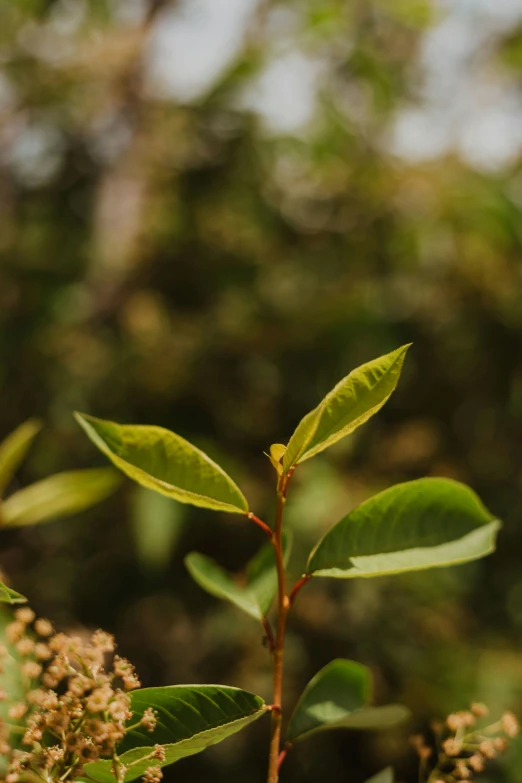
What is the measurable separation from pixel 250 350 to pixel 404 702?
0.98 m

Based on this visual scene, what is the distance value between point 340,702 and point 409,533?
12cm

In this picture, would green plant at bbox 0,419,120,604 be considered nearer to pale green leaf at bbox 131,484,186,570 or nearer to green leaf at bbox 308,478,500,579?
green leaf at bbox 308,478,500,579

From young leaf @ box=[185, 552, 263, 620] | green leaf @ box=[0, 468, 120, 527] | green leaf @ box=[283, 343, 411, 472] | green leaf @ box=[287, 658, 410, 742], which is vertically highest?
green leaf @ box=[283, 343, 411, 472]

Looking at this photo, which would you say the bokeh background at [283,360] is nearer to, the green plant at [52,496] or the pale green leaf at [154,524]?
the pale green leaf at [154,524]

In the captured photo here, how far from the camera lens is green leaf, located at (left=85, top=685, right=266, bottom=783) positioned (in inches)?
12.8

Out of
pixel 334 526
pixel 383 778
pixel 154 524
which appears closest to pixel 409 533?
pixel 334 526

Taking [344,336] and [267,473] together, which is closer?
[344,336]

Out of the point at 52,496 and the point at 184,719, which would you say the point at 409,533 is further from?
the point at 52,496

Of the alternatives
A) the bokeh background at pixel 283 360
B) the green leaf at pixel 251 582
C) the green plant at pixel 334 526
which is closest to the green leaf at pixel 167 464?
the green plant at pixel 334 526

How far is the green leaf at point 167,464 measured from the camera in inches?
13.1

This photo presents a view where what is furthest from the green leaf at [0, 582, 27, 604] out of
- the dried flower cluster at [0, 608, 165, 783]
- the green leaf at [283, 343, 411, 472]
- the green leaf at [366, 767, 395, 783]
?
the green leaf at [366, 767, 395, 783]

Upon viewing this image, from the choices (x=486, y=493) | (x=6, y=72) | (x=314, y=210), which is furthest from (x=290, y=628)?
(x=6, y=72)

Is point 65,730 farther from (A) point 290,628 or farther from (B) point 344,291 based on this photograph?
(B) point 344,291

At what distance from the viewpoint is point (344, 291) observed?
2008 millimetres
